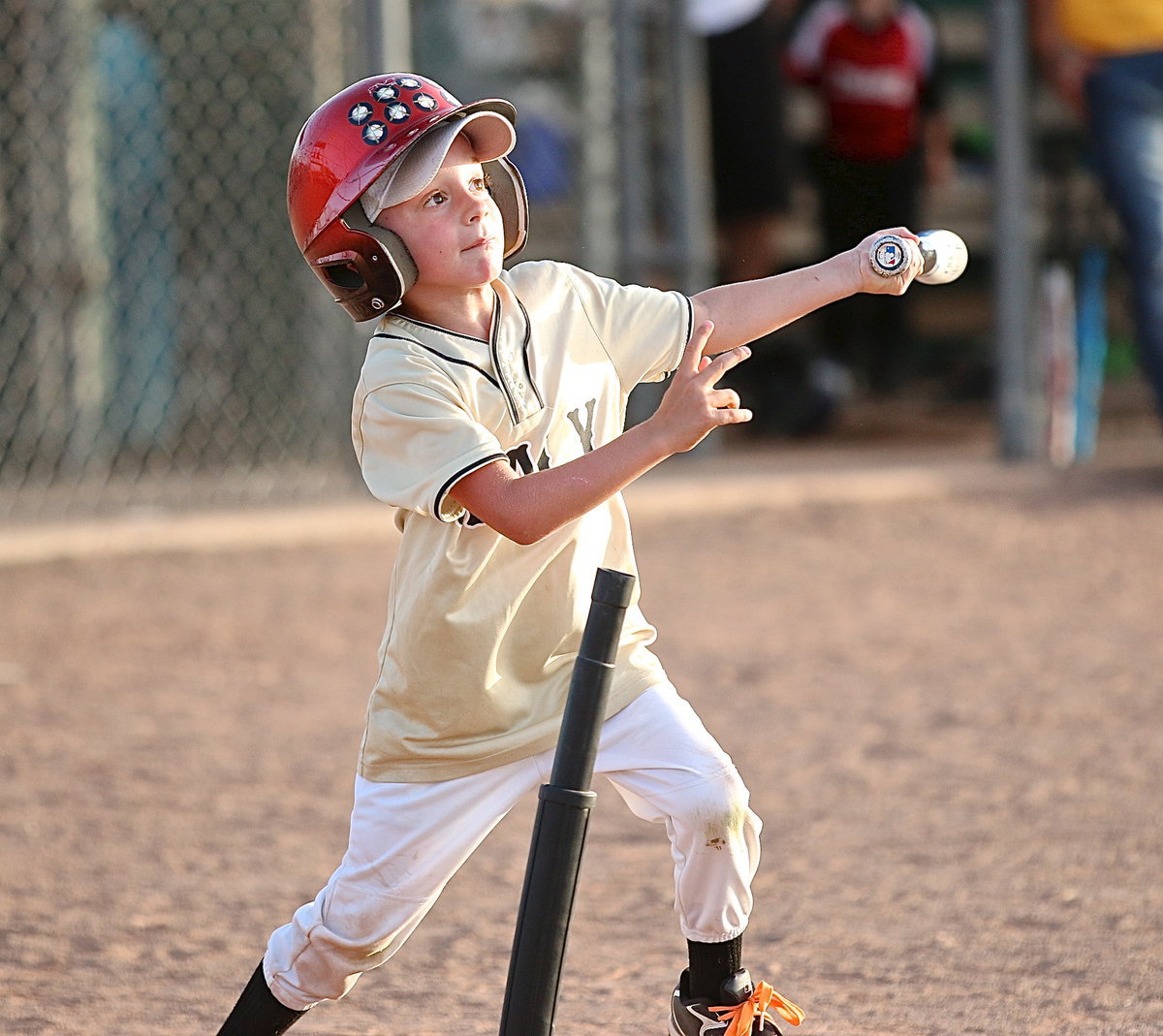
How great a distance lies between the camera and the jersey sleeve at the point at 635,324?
2600mm

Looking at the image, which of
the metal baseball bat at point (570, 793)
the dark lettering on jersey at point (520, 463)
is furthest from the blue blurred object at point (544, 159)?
the metal baseball bat at point (570, 793)

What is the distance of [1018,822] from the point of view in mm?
3783

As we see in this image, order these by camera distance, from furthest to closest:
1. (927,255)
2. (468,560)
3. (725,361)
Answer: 1. (927,255)
2. (468,560)
3. (725,361)

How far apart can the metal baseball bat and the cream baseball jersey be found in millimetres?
327

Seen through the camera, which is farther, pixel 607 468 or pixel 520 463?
pixel 520 463

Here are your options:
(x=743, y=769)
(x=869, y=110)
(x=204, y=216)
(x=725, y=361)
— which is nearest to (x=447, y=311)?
(x=725, y=361)

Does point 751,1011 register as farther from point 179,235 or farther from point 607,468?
point 179,235

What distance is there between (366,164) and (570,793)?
0.85 m

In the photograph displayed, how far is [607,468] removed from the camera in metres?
2.23

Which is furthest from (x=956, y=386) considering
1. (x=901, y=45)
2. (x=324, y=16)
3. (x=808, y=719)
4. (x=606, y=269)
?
(x=808, y=719)

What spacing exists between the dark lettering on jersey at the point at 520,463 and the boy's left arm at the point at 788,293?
0.32 metres

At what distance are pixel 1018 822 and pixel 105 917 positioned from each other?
1.78 metres

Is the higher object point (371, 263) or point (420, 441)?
point (371, 263)

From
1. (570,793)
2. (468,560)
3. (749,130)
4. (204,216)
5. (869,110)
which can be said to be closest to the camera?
(570,793)
